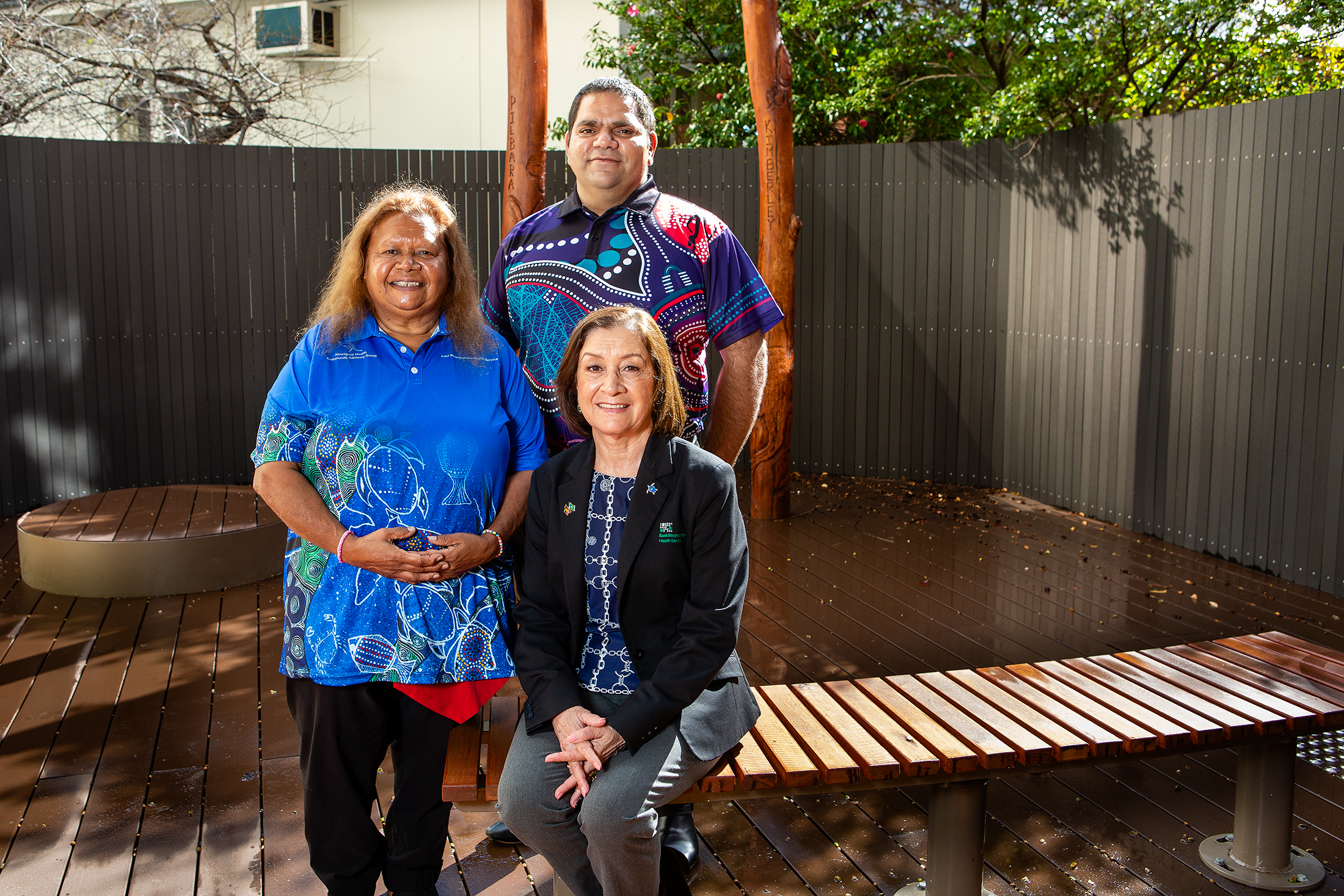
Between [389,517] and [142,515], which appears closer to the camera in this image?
[389,517]

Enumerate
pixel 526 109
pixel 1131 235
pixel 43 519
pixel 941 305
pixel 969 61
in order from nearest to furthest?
pixel 43 519 < pixel 526 109 < pixel 1131 235 < pixel 941 305 < pixel 969 61

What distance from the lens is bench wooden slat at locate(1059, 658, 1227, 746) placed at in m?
2.52

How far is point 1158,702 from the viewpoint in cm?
269

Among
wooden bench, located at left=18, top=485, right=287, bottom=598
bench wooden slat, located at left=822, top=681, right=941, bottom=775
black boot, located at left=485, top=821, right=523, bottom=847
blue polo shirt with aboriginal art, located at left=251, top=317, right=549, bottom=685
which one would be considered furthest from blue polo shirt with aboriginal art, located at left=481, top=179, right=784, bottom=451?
wooden bench, located at left=18, top=485, right=287, bottom=598

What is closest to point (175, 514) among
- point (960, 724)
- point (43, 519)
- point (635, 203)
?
point (43, 519)

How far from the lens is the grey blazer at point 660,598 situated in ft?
7.23

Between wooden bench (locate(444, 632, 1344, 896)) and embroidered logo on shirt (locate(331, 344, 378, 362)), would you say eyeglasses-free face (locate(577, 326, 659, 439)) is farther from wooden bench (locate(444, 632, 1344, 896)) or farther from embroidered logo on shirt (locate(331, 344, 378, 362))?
wooden bench (locate(444, 632, 1344, 896))

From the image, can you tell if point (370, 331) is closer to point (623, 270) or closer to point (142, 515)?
point (623, 270)

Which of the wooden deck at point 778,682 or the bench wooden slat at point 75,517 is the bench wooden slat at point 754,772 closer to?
the wooden deck at point 778,682

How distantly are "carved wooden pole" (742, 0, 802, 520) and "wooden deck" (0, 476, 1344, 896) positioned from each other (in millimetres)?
647

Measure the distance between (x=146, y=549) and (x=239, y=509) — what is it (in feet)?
2.02

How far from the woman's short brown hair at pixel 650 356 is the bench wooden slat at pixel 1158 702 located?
1368 mm

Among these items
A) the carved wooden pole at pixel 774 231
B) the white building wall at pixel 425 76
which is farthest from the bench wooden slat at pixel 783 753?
the white building wall at pixel 425 76

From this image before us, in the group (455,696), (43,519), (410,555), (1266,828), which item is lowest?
(1266,828)
